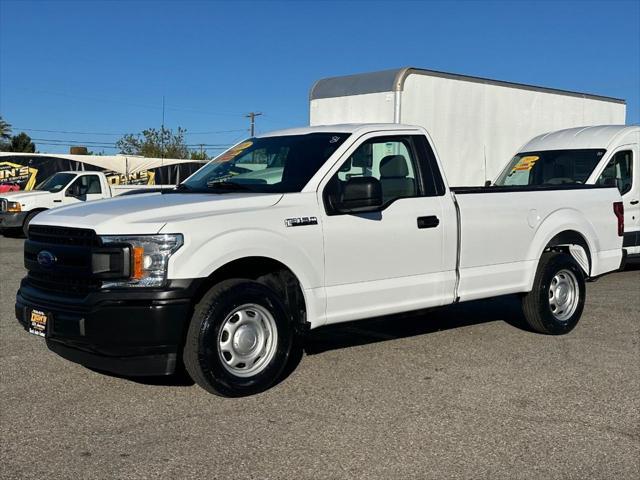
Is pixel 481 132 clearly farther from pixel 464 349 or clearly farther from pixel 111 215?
pixel 111 215

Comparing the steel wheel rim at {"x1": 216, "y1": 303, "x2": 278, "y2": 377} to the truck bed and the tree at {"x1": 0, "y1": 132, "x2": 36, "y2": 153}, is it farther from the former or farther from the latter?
the tree at {"x1": 0, "y1": 132, "x2": 36, "y2": 153}

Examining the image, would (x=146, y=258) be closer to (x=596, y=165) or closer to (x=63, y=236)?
(x=63, y=236)

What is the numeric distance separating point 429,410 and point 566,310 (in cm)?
304

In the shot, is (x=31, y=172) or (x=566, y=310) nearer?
(x=566, y=310)

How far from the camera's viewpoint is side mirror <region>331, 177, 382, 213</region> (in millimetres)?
5512

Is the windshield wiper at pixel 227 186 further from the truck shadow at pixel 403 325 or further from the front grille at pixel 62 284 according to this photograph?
the front grille at pixel 62 284

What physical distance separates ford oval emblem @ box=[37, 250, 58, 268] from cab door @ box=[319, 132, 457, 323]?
1.92 meters

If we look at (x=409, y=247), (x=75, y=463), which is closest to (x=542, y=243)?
(x=409, y=247)

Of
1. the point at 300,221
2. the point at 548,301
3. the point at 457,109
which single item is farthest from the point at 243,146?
the point at 457,109

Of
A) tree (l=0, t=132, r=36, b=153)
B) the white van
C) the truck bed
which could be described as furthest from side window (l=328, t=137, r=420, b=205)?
tree (l=0, t=132, r=36, b=153)

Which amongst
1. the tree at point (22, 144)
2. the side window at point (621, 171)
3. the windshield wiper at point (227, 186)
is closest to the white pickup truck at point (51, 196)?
the side window at point (621, 171)

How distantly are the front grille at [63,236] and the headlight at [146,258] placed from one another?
159 millimetres

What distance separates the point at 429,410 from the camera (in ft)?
16.3

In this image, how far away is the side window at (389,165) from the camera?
6117 millimetres
